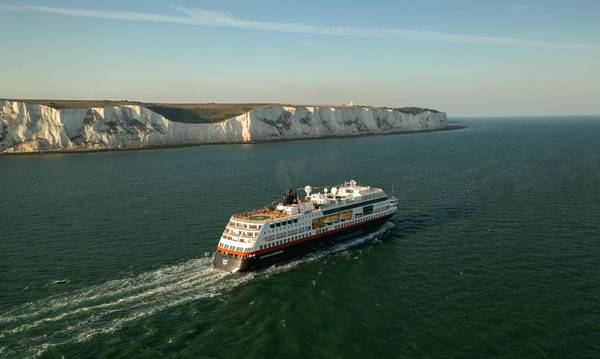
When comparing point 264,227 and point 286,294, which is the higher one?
point 264,227

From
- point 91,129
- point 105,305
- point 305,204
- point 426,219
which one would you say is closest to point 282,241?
point 305,204

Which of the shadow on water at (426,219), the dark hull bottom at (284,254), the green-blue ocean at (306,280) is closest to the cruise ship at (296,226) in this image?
the dark hull bottom at (284,254)

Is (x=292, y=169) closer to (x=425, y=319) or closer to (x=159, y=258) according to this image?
(x=159, y=258)

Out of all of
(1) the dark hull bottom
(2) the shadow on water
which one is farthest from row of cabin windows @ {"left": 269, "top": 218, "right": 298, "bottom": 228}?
(2) the shadow on water

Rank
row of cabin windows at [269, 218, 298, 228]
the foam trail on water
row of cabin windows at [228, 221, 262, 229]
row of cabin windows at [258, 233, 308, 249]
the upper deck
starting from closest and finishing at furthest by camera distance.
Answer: the foam trail on water, row of cabin windows at [258, 233, 308, 249], row of cabin windows at [228, 221, 262, 229], row of cabin windows at [269, 218, 298, 228], the upper deck

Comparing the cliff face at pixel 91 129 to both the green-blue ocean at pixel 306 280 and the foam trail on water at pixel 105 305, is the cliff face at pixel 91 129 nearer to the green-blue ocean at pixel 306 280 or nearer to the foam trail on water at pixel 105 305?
the green-blue ocean at pixel 306 280

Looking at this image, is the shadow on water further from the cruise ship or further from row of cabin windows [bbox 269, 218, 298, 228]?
row of cabin windows [bbox 269, 218, 298, 228]

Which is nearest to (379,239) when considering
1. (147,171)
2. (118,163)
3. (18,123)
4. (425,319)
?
(425,319)
